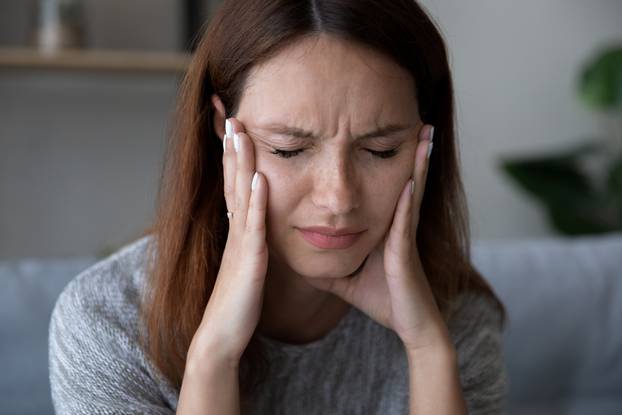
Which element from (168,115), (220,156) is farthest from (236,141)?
(168,115)

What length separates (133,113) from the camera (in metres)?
2.46

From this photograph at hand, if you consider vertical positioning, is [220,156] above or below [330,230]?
above

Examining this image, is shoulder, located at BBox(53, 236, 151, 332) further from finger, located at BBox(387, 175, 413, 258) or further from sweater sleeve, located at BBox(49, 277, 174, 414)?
finger, located at BBox(387, 175, 413, 258)

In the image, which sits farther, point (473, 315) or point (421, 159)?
point (473, 315)

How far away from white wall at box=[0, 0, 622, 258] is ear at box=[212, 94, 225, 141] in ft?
3.99

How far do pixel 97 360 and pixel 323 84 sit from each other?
19.1 inches

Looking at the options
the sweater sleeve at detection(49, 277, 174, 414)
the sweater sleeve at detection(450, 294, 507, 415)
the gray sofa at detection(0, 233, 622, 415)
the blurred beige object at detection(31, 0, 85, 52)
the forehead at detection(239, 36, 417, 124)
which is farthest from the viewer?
the blurred beige object at detection(31, 0, 85, 52)

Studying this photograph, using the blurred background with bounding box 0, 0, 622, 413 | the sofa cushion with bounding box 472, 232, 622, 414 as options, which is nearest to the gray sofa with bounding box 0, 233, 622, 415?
the sofa cushion with bounding box 472, 232, 622, 414

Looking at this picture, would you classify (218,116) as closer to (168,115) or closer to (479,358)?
(479,358)

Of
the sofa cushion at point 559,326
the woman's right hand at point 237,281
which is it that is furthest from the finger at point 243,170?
the sofa cushion at point 559,326

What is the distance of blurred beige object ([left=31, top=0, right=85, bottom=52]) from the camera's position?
219 cm

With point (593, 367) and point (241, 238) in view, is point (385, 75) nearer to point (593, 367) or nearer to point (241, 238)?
point (241, 238)

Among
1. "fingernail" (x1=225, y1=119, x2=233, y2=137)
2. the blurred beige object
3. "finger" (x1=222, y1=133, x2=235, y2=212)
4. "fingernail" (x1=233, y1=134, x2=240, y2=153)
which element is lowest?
"finger" (x1=222, y1=133, x2=235, y2=212)

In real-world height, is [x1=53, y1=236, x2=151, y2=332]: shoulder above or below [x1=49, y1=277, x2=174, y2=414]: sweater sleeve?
above
